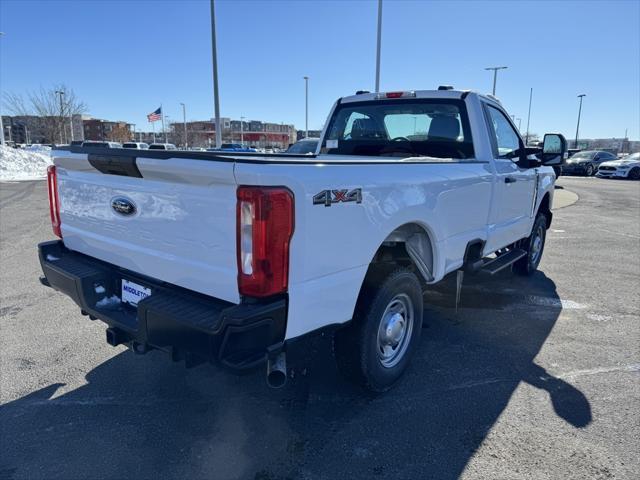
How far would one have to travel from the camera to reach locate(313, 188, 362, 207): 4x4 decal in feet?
7.46

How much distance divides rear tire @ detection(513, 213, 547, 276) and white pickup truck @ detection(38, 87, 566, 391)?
2.13 meters

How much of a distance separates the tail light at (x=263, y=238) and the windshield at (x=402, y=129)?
284 cm

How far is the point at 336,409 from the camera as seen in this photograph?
3.09m

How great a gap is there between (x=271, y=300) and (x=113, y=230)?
133cm

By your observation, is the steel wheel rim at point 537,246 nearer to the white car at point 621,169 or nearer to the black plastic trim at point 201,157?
the black plastic trim at point 201,157

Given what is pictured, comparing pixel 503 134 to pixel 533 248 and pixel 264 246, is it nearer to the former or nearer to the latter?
pixel 533 248

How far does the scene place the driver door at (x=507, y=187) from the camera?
4.49m

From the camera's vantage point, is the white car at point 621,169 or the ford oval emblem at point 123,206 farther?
the white car at point 621,169

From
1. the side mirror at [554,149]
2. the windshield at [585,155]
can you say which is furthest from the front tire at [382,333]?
the windshield at [585,155]

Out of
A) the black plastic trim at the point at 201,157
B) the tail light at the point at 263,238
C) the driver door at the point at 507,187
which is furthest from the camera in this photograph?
the driver door at the point at 507,187

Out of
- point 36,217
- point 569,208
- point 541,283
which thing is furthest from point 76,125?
point 541,283

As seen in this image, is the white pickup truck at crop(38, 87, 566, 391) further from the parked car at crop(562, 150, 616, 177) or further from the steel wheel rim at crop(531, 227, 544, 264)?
the parked car at crop(562, 150, 616, 177)

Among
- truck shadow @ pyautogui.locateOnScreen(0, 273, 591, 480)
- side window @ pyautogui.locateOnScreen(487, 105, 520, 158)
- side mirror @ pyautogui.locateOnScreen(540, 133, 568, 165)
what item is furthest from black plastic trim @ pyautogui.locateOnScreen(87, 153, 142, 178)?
side mirror @ pyautogui.locateOnScreen(540, 133, 568, 165)

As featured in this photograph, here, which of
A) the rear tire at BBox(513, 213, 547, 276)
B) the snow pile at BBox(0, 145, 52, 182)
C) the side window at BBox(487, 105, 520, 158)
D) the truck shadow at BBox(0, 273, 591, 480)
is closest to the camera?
the truck shadow at BBox(0, 273, 591, 480)
